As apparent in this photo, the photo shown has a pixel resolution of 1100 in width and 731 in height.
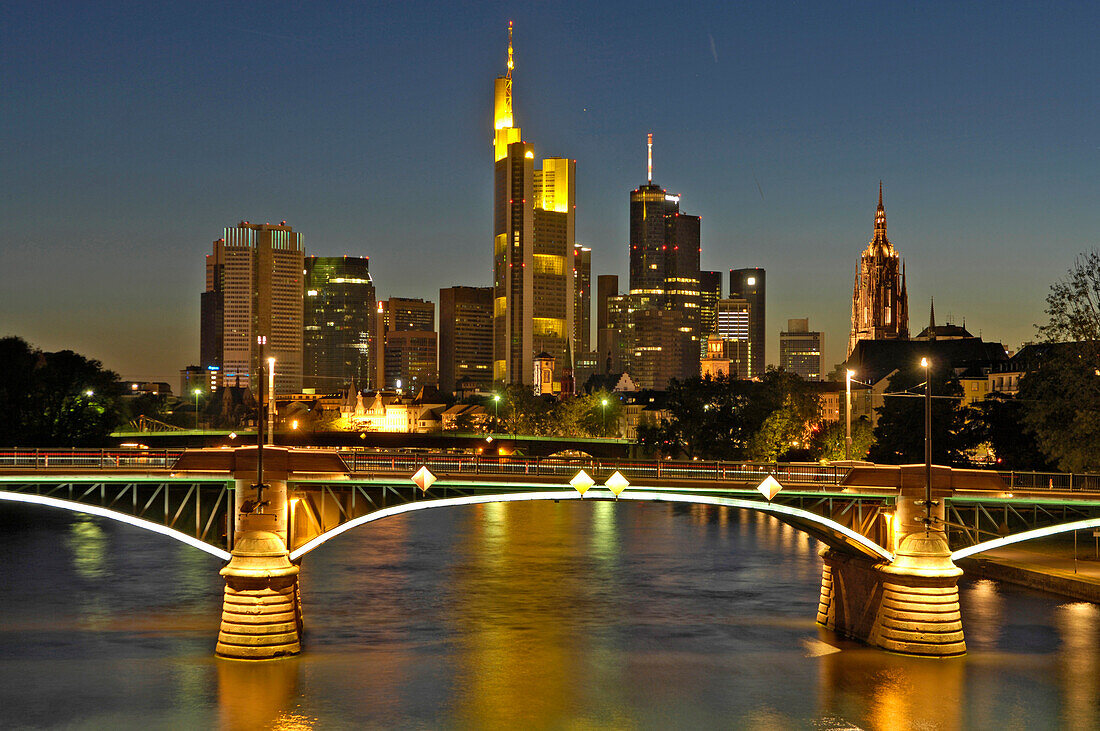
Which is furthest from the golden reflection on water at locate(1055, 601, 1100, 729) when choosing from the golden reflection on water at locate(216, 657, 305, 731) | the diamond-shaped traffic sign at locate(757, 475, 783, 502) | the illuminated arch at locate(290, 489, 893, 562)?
the golden reflection on water at locate(216, 657, 305, 731)

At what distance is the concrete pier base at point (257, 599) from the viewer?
164 feet

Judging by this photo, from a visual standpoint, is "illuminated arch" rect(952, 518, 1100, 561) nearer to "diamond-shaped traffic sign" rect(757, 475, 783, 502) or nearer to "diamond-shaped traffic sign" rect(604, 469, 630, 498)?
"diamond-shaped traffic sign" rect(757, 475, 783, 502)

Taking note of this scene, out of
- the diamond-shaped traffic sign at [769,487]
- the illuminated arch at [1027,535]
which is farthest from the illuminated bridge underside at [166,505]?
the illuminated arch at [1027,535]

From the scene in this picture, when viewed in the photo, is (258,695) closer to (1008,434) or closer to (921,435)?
(921,435)

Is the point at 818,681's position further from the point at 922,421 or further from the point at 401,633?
the point at 922,421

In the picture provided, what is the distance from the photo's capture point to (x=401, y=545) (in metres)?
94.2

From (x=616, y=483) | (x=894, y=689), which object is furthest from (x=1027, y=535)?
(x=616, y=483)

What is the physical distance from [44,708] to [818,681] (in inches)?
1126

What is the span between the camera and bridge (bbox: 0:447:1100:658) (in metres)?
50.9

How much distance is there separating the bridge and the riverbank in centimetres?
941

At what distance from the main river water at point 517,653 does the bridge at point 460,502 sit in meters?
2.32

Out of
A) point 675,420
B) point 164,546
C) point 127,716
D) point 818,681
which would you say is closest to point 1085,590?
point 818,681

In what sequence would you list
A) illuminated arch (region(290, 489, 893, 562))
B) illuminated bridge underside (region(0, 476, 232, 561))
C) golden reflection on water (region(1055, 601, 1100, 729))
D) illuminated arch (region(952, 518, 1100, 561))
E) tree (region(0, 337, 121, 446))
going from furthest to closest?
tree (region(0, 337, 121, 446)), illuminated arch (region(952, 518, 1100, 561)), illuminated arch (region(290, 489, 893, 562)), illuminated bridge underside (region(0, 476, 232, 561)), golden reflection on water (region(1055, 601, 1100, 729))

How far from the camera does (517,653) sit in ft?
181
